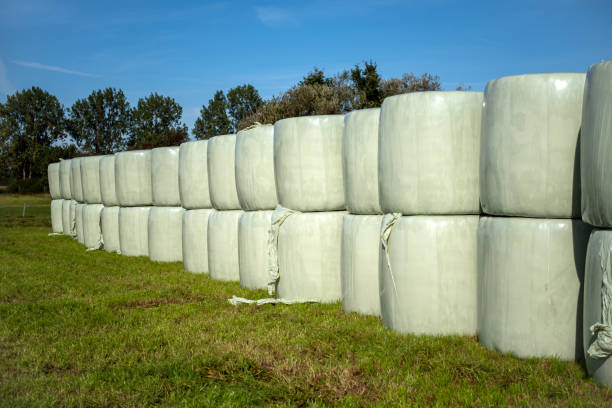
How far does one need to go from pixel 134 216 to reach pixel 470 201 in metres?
8.20

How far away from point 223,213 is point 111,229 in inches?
211

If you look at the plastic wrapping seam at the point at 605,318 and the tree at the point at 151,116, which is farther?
the tree at the point at 151,116

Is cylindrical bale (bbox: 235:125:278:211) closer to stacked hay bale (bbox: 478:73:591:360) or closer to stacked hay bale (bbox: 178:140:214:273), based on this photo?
stacked hay bale (bbox: 178:140:214:273)

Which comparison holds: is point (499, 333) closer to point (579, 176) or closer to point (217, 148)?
point (579, 176)

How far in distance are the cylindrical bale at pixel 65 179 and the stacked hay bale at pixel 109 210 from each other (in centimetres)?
397

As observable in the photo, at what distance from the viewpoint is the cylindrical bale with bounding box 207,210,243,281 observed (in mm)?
7562

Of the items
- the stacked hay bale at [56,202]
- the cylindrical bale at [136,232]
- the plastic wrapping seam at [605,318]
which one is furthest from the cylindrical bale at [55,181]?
the plastic wrapping seam at [605,318]

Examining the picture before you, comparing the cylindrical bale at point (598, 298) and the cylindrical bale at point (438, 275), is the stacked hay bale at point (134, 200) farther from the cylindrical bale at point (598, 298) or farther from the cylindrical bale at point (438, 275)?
the cylindrical bale at point (598, 298)

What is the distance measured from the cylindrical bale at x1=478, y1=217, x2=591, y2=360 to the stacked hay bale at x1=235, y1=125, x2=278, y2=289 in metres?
3.29

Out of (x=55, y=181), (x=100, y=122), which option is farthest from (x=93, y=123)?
(x=55, y=181)

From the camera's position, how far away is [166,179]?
10.1 metres

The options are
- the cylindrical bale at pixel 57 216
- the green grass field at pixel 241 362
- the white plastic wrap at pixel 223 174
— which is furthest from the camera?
the cylindrical bale at pixel 57 216

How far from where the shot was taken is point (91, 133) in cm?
7681

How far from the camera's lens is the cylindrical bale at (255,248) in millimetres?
6621
